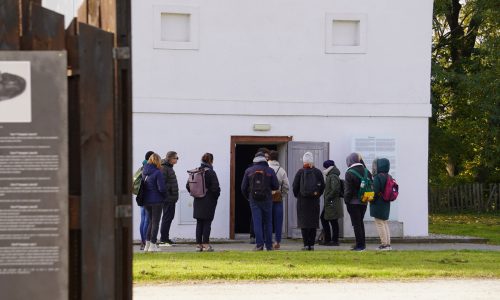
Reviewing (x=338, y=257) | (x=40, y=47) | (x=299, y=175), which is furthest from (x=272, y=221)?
(x=40, y=47)

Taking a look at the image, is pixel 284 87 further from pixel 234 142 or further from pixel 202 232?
pixel 202 232

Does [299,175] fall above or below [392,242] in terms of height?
above

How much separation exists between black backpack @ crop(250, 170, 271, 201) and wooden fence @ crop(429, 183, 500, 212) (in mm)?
24436

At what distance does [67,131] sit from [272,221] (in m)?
14.3

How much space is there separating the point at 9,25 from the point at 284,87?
18.2 meters

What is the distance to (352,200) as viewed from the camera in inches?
772

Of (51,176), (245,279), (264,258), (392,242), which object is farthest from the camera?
(392,242)

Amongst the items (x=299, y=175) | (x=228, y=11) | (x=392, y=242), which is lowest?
(x=392, y=242)

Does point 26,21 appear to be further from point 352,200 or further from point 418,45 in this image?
point 418,45

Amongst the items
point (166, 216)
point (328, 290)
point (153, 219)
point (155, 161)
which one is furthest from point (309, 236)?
point (328, 290)

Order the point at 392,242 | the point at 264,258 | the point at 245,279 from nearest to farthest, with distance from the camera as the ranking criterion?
the point at 245,279, the point at 264,258, the point at 392,242

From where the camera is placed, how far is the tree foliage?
129 ft

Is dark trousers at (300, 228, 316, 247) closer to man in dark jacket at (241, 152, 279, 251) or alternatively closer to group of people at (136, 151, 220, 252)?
man in dark jacket at (241, 152, 279, 251)

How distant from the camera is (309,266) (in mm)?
15391
